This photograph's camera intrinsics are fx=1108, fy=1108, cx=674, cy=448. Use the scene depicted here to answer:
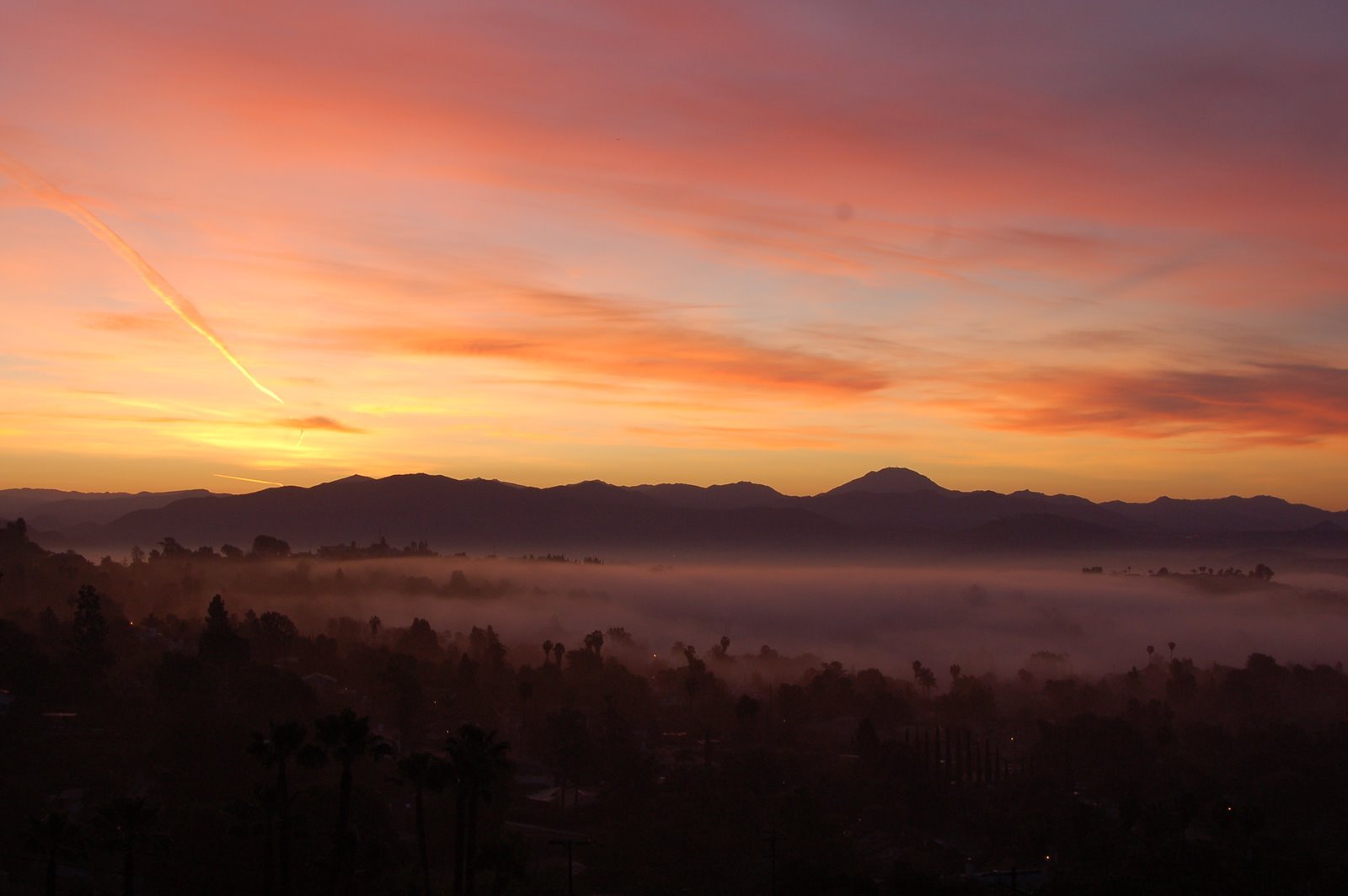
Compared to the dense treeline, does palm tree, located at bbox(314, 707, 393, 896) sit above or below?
above

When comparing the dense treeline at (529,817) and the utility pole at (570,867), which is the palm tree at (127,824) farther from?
the utility pole at (570,867)

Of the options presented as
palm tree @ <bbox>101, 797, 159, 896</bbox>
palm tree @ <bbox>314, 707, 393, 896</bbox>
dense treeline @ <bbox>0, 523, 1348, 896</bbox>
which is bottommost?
dense treeline @ <bbox>0, 523, 1348, 896</bbox>

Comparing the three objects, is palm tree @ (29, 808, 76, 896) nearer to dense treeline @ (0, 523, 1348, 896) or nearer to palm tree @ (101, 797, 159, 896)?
dense treeline @ (0, 523, 1348, 896)

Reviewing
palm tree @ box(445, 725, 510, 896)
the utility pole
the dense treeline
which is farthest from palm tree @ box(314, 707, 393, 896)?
the utility pole

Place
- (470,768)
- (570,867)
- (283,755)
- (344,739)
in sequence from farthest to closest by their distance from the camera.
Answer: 1. (570,867)
2. (470,768)
3. (344,739)
4. (283,755)

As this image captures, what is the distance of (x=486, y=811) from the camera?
149m

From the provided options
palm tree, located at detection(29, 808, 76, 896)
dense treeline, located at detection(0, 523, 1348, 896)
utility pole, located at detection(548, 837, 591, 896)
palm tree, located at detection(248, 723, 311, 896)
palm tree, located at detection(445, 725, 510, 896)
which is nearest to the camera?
palm tree, located at detection(29, 808, 76, 896)

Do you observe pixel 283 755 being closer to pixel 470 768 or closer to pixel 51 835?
pixel 470 768

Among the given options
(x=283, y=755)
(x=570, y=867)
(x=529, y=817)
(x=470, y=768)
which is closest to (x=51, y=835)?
(x=283, y=755)

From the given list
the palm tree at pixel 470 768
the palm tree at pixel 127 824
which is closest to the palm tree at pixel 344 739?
the palm tree at pixel 470 768

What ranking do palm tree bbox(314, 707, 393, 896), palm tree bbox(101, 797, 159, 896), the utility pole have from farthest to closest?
the utility pole → palm tree bbox(314, 707, 393, 896) → palm tree bbox(101, 797, 159, 896)

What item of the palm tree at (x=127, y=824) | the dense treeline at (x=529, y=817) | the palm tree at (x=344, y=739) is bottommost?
the dense treeline at (x=529, y=817)

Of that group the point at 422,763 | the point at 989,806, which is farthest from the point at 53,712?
the point at 989,806

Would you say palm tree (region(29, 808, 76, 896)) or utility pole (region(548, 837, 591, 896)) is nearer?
palm tree (region(29, 808, 76, 896))
